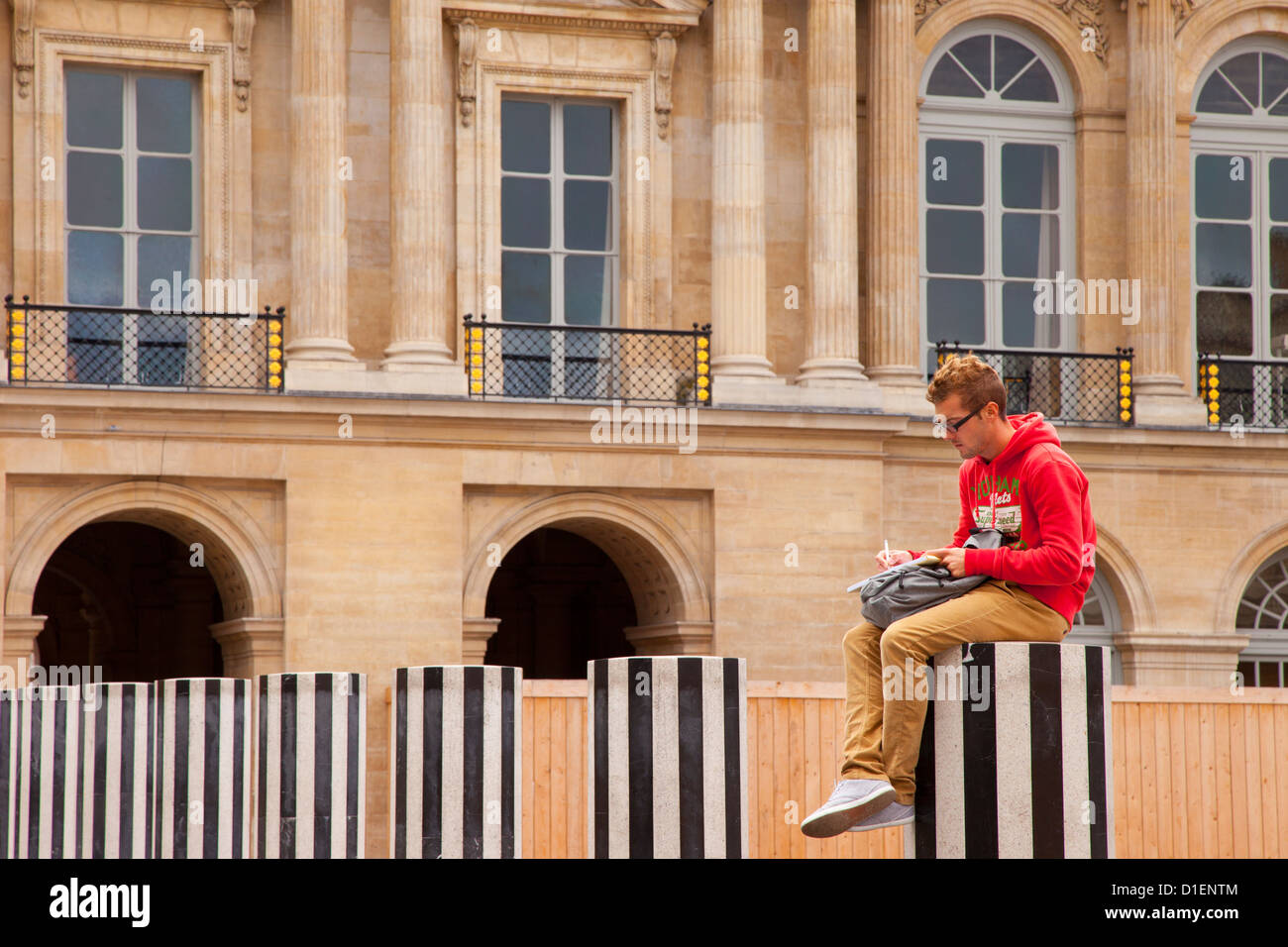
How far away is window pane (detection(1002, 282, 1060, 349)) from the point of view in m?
23.1

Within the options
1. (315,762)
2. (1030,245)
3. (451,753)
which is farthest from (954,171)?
(451,753)

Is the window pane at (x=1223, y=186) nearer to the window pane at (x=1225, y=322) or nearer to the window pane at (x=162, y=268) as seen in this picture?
the window pane at (x=1225, y=322)

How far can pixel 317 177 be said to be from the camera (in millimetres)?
20422

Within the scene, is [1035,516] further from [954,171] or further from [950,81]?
[950,81]

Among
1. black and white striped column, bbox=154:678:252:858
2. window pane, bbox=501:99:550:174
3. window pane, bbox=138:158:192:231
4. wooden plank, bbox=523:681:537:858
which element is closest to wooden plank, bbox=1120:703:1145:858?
wooden plank, bbox=523:681:537:858

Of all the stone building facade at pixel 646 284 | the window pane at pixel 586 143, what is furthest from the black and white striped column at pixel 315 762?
the window pane at pixel 586 143

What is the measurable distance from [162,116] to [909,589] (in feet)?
53.2

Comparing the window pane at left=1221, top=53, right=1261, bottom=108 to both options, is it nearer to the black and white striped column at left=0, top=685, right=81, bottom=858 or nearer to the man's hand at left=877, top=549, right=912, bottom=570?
the black and white striped column at left=0, top=685, right=81, bottom=858

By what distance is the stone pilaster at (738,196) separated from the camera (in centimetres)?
2133

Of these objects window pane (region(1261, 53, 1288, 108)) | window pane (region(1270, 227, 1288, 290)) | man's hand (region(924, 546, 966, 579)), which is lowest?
man's hand (region(924, 546, 966, 579))

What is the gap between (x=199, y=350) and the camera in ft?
67.4

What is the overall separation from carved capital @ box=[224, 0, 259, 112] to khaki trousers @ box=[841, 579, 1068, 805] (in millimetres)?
15931

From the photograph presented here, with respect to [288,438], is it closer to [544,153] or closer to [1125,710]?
[544,153]
